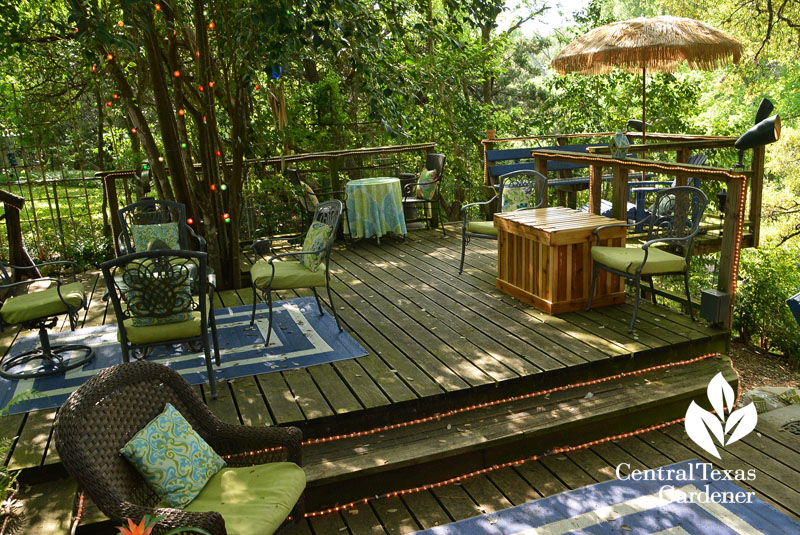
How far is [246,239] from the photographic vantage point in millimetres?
7559

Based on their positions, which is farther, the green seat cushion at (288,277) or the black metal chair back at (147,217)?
the black metal chair back at (147,217)

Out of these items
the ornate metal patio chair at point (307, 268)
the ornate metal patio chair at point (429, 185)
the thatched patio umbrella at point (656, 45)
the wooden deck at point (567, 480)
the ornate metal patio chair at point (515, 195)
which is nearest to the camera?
the wooden deck at point (567, 480)

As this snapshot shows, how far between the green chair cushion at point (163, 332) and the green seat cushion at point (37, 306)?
71 centimetres

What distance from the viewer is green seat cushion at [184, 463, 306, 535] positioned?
2285 mm

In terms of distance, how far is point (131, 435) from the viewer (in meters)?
2.43

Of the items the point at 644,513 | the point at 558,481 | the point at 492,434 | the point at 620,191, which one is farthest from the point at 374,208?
the point at 644,513

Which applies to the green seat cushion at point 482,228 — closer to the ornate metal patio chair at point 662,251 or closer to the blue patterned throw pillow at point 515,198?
the blue patterned throw pillow at point 515,198

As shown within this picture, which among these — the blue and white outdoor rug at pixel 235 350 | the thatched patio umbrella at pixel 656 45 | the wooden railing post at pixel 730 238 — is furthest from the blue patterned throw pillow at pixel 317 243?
the thatched patio umbrella at pixel 656 45

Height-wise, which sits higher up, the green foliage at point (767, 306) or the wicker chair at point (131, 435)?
the wicker chair at point (131, 435)

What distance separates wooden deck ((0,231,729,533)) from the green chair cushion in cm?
41

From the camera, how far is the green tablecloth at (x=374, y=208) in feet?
24.1

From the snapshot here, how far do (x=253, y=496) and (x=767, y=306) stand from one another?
6.92 meters

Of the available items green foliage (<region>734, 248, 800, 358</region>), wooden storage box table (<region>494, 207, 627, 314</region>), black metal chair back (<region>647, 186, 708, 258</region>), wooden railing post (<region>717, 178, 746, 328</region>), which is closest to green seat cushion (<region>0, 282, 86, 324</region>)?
wooden storage box table (<region>494, 207, 627, 314</region>)

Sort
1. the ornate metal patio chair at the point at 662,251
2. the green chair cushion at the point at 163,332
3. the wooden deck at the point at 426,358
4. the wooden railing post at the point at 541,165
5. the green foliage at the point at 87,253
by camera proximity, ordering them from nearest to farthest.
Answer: the wooden deck at the point at 426,358
the green chair cushion at the point at 163,332
the ornate metal patio chair at the point at 662,251
the wooden railing post at the point at 541,165
the green foliage at the point at 87,253
